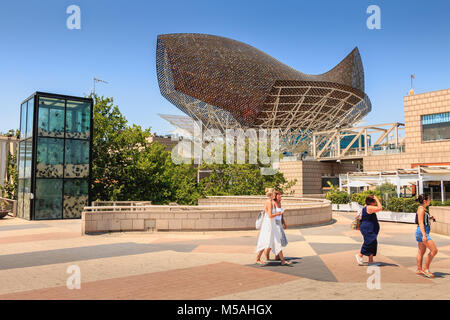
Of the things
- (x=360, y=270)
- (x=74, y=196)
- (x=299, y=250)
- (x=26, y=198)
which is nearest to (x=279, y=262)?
(x=360, y=270)

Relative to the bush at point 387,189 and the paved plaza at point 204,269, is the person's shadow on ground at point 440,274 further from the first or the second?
the bush at point 387,189

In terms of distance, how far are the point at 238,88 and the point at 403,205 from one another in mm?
40527

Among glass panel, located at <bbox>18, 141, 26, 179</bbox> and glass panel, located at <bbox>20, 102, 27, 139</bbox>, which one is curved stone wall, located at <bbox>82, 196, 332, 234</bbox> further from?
glass panel, located at <bbox>20, 102, 27, 139</bbox>

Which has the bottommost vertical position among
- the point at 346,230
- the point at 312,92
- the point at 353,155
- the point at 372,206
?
the point at 346,230

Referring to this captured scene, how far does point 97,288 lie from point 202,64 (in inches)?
2177

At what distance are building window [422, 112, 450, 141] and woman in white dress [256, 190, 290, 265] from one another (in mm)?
38696

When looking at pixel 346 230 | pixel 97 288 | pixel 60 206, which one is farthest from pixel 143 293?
pixel 60 206

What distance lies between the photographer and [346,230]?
18.1 m

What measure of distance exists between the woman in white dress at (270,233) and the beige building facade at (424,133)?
3821 cm

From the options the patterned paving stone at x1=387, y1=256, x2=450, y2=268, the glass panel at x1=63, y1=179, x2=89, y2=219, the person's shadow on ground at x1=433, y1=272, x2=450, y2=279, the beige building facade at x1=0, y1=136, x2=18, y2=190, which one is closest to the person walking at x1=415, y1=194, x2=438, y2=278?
the person's shadow on ground at x1=433, y1=272, x2=450, y2=279

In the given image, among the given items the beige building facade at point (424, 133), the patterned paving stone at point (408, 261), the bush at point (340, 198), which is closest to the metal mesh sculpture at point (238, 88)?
the beige building facade at point (424, 133)

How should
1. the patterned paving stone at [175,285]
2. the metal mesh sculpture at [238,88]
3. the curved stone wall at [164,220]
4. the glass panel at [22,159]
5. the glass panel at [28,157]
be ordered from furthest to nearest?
the metal mesh sculpture at [238,88]
the glass panel at [22,159]
the glass panel at [28,157]
the curved stone wall at [164,220]
the patterned paving stone at [175,285]

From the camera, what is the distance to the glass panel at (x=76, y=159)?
78.8ft

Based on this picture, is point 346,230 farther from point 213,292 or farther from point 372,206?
point 213,292
